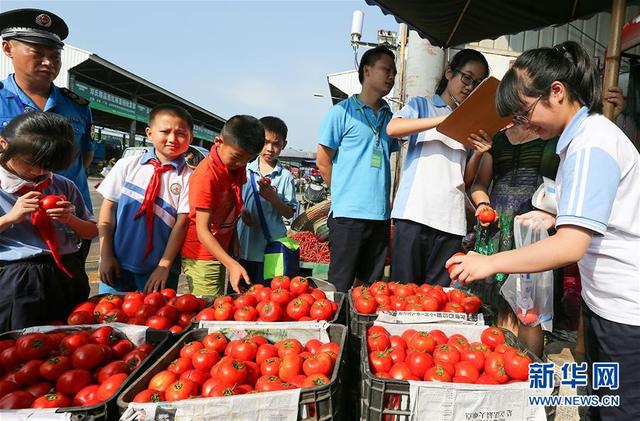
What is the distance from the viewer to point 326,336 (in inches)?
69.4

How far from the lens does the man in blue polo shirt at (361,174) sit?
292 cm

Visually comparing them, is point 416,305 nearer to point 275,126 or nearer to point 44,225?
point 44,225

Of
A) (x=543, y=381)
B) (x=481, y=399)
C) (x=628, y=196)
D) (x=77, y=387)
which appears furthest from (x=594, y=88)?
(x=77, y=387)

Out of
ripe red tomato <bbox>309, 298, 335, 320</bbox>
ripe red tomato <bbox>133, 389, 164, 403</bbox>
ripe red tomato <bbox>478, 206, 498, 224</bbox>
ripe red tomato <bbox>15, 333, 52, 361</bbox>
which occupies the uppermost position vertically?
ripe red tomato <bbox>478, 206, 498, 224</bbox>

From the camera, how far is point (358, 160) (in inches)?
118

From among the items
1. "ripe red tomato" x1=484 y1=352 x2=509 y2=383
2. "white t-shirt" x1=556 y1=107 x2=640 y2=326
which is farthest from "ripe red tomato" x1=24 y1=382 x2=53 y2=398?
"white t-shirt" x1=556 y1=107 x2=640 y2=326

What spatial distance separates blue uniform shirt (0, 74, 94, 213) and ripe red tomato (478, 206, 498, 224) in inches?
96.1

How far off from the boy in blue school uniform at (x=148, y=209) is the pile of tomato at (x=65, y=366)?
2.88 feet

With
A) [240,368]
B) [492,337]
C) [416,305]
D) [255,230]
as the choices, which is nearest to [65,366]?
[240,368]

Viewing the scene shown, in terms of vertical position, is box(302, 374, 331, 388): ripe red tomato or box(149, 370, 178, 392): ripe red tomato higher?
box(302, 374, 331, 388): ripe red tomato

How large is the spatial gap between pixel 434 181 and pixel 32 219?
2.23 m

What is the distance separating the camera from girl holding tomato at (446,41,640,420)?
1328mm

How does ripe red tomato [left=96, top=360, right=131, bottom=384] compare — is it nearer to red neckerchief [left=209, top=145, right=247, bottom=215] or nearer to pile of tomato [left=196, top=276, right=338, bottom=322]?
pile of tomato [left=196, top=276, right=338, bottom=322]

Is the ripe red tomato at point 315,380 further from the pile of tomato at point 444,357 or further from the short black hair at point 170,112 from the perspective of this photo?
the short black hair at point 170,112
